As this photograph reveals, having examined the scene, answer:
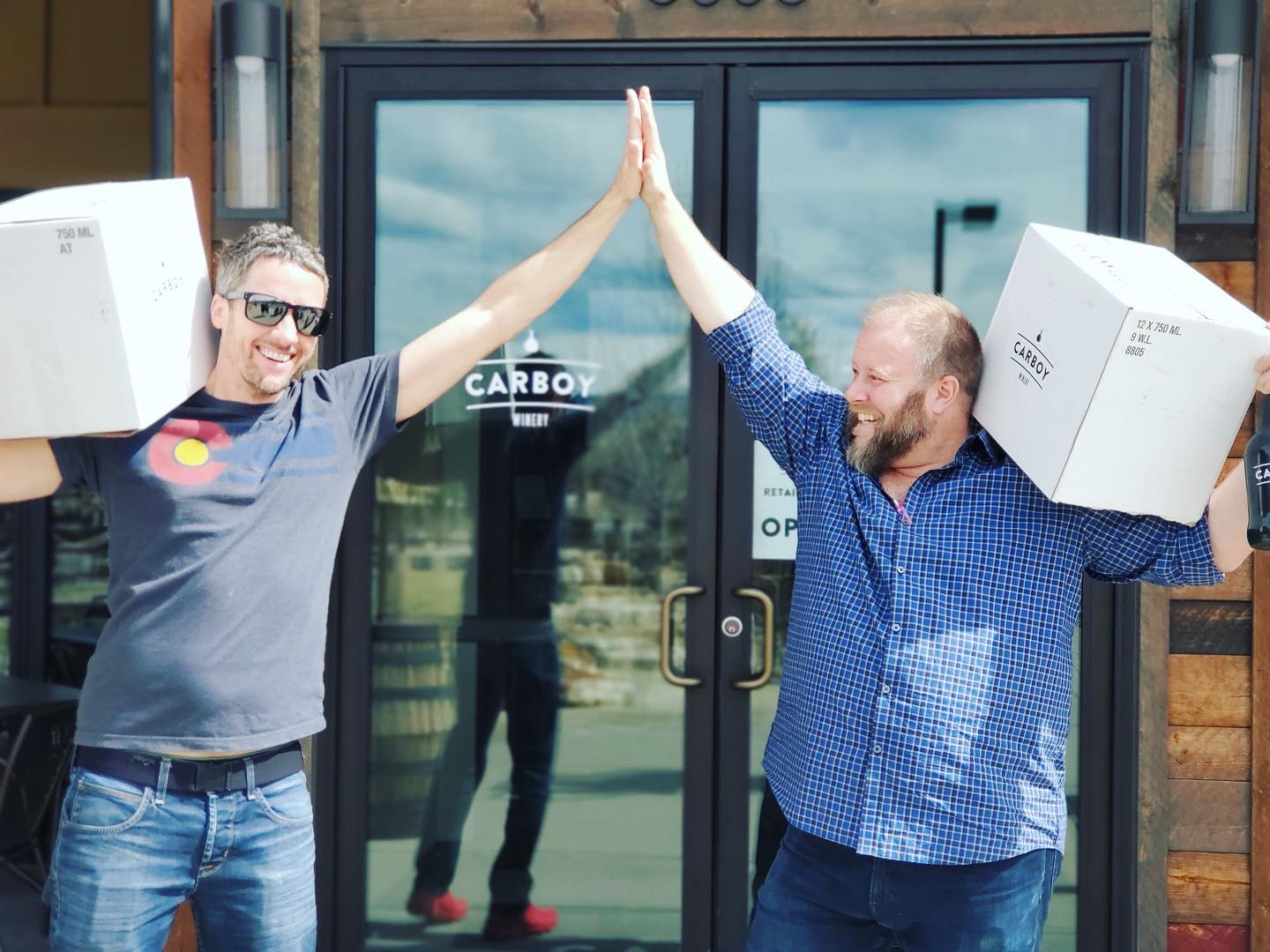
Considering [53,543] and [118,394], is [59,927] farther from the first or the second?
[53,543]

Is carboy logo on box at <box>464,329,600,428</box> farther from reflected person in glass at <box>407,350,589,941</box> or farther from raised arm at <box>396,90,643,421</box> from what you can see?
raised arm at <box>396,90,643,421</box>

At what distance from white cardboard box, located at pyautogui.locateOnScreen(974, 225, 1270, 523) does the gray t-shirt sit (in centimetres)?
112

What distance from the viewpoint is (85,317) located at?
1.76m

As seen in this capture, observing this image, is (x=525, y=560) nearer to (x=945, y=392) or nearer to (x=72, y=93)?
(x=945, y=392)

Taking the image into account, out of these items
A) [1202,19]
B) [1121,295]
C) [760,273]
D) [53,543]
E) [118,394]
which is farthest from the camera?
[53,543]

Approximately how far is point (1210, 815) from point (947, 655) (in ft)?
4.09

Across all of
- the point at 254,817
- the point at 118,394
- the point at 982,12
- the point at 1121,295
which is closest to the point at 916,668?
the point at 1121,295

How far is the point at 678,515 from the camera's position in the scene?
Result: 9.39ft

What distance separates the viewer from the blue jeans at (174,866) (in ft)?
5.86

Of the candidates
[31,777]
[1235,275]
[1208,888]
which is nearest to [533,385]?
[1235,275]

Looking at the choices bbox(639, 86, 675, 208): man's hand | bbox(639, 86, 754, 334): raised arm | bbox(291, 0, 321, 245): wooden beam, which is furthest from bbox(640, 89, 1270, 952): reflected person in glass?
bbox(291, 0, 321, 245): wooden beam

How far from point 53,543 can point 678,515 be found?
10.3 ft

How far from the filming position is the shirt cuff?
2.04 metres

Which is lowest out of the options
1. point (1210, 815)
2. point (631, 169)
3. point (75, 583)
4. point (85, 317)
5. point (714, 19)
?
point (1210, 815)
